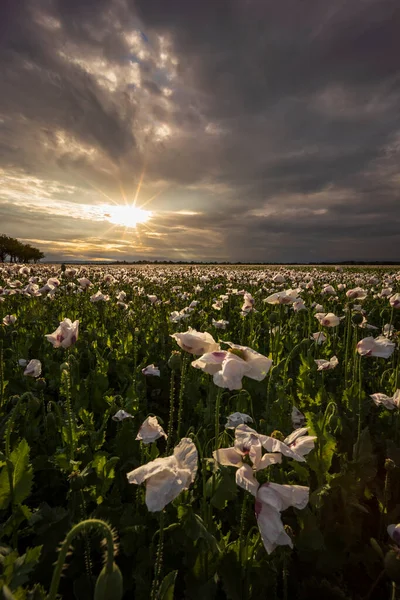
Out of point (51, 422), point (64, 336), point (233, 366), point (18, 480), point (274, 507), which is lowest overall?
point (51, 422)

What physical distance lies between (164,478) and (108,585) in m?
0.30

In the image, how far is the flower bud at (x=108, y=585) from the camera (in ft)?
2.90

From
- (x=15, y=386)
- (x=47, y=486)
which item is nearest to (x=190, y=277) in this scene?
(x=15, y=386)

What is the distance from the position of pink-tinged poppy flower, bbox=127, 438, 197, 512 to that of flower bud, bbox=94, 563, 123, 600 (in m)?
0.18

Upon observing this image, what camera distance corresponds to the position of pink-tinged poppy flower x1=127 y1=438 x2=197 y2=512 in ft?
3.54

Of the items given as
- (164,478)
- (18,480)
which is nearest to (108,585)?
(164,478)

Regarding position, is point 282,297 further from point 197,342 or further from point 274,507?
point 274,507

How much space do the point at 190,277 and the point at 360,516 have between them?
15126 mm

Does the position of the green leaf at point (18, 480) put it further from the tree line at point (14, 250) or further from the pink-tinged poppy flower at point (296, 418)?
the tree line at point (14, 250)

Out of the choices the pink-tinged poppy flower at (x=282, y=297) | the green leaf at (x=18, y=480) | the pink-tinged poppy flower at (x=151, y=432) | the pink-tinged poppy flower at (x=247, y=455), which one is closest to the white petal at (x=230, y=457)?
the pink-tinged poppy flower at (x=247, y=455)

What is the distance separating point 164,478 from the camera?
112cm

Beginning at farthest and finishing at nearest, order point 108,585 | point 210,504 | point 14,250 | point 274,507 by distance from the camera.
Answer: point 14,250, point 210,504, point 274,507, point 108,585

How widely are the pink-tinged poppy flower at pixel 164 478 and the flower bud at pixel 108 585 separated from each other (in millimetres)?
182

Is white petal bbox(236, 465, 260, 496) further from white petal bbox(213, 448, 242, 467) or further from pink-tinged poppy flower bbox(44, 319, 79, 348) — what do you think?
pink-tinged poppy flower bbox(44, 319, 79, 348)
